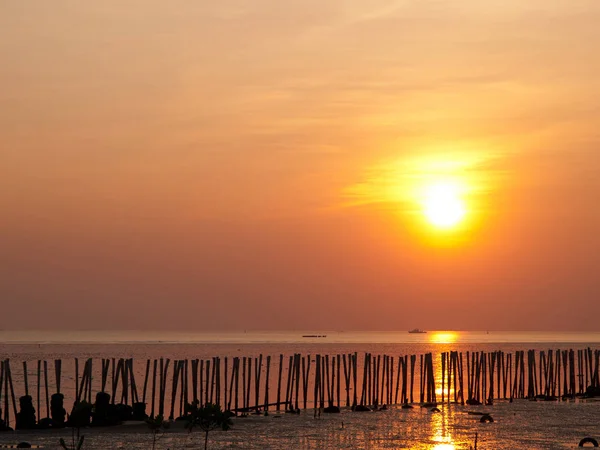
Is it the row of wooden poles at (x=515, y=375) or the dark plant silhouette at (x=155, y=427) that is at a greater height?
the row of wooden poles at (x=515, y=375)

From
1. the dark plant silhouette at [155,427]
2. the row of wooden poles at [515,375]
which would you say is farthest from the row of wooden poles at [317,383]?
the dark plant silhouette at [155,427]

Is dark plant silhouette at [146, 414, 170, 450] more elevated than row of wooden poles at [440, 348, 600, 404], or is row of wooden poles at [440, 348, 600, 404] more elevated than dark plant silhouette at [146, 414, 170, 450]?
row of wooden poles at [440, 348, 600, 404]

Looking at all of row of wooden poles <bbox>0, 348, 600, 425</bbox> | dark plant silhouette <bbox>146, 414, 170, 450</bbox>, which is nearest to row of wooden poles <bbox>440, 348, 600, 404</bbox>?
row of wooden poles <bbox>0, 348, 600, 425</bbox>

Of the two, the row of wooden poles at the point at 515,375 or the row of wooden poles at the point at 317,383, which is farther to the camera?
the row of wooden poles at the point at 515,375

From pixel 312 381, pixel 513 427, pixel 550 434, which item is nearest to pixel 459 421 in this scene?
pixel 513 427

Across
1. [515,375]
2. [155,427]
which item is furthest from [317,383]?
[155,427]

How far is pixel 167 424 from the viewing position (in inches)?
1212

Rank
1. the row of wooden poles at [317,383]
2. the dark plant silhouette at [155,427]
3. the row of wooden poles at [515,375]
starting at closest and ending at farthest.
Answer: the dark plant silhouette at [155,427] < the row of wooden poles at [317,383] < the row of wooden poles at [515,375]

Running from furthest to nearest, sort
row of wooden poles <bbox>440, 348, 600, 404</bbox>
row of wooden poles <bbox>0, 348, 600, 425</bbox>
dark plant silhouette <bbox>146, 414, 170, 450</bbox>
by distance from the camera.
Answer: row of wooden poles <bbox>440, 348, 600, 404</bbox> < row of wooden poles <bbox>0, 348, 600, 425</bbox> < dark plant silhouette <bbox>146, 414, 170, 450</bbox>

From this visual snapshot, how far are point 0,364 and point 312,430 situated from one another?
1170 cm

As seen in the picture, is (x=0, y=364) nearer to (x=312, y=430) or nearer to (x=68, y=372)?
(x=312, y=430)

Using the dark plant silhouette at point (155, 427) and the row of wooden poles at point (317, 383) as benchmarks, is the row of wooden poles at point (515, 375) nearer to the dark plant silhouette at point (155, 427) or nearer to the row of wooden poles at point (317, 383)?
the row of wooden poles at point (317, 383)

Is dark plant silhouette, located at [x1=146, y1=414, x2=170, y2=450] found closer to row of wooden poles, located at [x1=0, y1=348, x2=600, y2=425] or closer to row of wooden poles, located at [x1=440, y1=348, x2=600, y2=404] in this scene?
row of wooden poles, located at [x1=0, y1=348, x2=600, y2=425]

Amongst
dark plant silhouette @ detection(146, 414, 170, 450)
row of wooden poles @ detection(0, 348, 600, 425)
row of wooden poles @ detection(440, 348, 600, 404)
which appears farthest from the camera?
row of wooden poles @ detection(440, 348, 600, 404)
